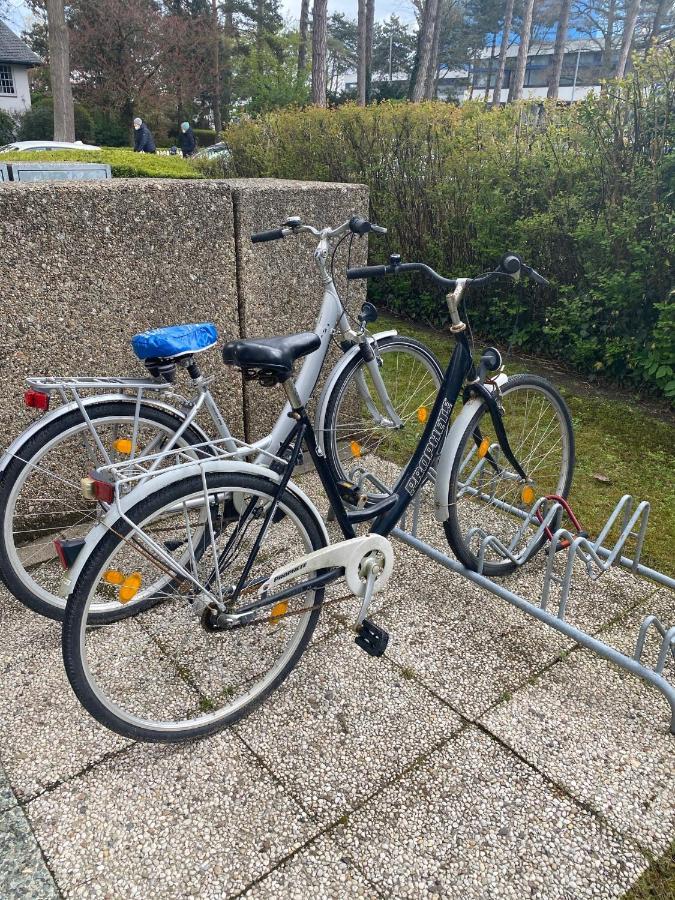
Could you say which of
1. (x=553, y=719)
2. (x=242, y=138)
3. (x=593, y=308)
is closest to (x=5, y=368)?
(x=553, y=719)

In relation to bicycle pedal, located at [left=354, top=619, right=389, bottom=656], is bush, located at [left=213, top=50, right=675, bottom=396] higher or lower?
higher

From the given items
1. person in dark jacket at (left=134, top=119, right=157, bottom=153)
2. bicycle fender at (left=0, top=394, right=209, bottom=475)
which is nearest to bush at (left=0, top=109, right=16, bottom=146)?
person in dark jacket at (left=134, top=119, right=157, bottom=153)

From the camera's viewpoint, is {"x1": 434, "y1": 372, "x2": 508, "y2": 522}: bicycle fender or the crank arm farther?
{"x1": 434, "y1": 372, "x2": 508, "y2": 522}: bicycle fender

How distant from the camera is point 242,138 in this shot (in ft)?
30.5

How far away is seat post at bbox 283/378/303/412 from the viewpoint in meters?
2.03

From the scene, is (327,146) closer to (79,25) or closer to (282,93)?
(282,93)

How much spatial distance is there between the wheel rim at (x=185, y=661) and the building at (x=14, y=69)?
42997 mm

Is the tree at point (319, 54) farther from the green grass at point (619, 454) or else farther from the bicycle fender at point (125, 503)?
the bicycle fender at point (125, 503)

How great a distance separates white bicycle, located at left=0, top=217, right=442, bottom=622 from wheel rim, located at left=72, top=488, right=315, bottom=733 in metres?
0.16

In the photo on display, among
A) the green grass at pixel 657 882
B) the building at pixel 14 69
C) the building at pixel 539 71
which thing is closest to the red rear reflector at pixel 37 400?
the green grass at pixel 657 882

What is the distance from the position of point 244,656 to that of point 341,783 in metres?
0.62

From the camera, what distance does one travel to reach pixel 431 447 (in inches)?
102

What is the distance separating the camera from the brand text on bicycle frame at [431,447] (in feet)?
8.44

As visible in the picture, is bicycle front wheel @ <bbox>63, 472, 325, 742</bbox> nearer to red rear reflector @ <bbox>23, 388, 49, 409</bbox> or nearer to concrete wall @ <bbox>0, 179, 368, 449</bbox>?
red rear reflector @ <bbox>23, 388, 49, 409</bbox>
